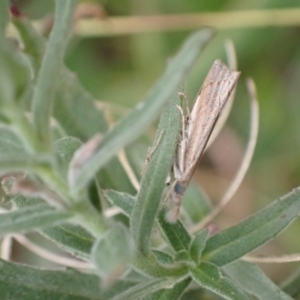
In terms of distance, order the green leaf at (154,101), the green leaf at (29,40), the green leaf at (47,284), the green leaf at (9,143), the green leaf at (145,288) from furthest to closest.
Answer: the green leaf at (29,40)
the green leaf at (47,284)
the green leaf at (145,288)
the green leaf at (9,143)
the green leaf at (154,101)

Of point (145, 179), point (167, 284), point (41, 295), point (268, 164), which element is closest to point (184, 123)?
point (145, 179)

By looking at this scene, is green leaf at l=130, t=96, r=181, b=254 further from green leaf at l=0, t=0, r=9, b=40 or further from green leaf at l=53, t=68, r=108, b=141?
green leaf at l=53, t=68, r=108, b=141

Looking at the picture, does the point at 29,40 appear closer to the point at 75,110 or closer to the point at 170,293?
the point at 75,110

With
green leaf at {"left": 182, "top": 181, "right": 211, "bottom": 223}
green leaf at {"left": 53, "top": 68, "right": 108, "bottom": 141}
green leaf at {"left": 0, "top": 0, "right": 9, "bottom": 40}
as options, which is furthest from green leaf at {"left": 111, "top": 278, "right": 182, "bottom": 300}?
green leaf at {"left": 53, "top": 68, "right": 108, "bottom": 141}

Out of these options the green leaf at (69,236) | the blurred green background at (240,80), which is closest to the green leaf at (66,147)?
the green leaf at (69,236)

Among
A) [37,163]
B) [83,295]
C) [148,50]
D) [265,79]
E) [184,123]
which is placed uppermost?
[148,50]

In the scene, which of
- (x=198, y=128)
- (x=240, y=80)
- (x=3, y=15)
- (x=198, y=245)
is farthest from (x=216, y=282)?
(x=240, y=80)

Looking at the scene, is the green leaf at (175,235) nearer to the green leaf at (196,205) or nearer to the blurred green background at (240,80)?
the green leaf at (196,205)

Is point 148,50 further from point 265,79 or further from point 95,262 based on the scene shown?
point 95,262
